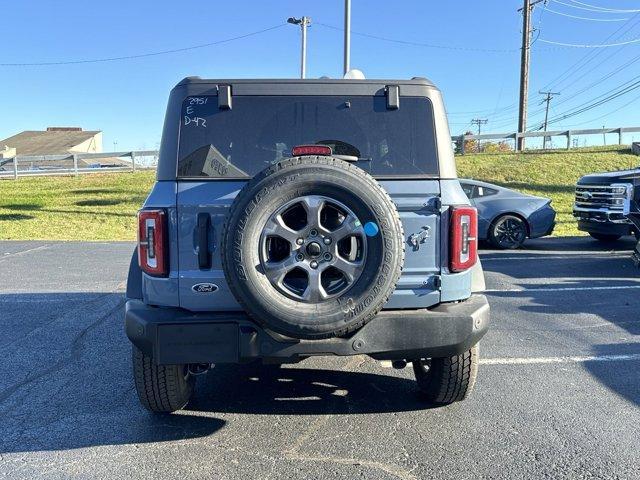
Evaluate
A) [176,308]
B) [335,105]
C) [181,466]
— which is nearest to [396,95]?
[335,105]

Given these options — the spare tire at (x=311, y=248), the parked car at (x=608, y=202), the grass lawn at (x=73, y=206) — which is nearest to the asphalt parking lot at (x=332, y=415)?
the spare tire at (x=311, y=248)

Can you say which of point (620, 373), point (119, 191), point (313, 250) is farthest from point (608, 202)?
point (119, 191)

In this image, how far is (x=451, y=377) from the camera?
12.2ft

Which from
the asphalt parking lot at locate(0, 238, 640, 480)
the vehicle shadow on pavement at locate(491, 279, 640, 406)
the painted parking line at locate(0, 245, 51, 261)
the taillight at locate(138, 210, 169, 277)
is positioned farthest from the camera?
the painted parking line at locate(0, 245, 51, 261)

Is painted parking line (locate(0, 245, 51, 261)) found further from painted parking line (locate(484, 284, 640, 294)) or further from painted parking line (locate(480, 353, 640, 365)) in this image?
painted parking line (locate(480, 353, 640, 365))

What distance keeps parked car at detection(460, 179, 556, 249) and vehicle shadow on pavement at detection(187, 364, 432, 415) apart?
7.32 metres

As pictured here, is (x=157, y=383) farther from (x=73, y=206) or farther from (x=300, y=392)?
(x=73, y=206)

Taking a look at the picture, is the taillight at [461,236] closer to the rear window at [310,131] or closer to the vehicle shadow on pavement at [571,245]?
the rear window at [310,131]

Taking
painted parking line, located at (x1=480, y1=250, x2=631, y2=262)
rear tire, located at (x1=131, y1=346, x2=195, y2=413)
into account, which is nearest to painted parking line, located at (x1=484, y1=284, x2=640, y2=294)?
painted parking line, located at (x1=480, y1=250, x2=631, y2=262)

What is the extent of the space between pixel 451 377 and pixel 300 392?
1.10 metres

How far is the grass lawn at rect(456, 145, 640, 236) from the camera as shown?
1855 cm

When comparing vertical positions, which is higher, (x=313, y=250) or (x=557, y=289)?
(x=313, y=250)

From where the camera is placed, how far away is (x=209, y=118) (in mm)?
3508

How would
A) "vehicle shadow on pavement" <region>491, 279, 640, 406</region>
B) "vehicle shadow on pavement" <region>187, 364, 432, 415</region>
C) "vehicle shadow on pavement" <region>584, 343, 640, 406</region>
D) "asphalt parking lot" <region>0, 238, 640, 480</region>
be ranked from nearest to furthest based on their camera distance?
"asphalt parking lot" <region>0, 238, 640, 480</region> → "vehicle shadow on pavement" <region>187, 364, 432, 415</region> → "vehicle shadow on pavement" <region>584, 343, 640, 406</region> → "vehicle shadow on pavement" <region>491, 279, 640, 406</region>
